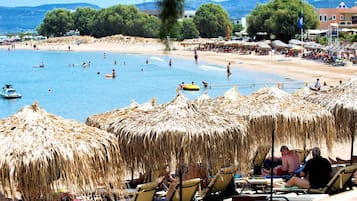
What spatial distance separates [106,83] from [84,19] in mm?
92852

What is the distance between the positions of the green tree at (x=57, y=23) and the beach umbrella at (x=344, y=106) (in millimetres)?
137613

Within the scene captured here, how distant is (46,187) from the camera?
261 inches

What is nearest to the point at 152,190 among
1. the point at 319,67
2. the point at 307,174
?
the point at 307,174

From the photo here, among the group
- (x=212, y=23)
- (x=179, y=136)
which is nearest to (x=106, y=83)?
(x=179, y=136)

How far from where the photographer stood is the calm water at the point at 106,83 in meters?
38.1

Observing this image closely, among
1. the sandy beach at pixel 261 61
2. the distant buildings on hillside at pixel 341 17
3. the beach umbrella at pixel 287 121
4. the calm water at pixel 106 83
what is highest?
the distant buildings on hillside at pixel 341 17

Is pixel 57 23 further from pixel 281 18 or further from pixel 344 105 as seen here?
pixel 344 105

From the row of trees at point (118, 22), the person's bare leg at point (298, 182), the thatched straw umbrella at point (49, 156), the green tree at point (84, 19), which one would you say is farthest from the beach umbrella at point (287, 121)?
the green tree at point (84, 19)

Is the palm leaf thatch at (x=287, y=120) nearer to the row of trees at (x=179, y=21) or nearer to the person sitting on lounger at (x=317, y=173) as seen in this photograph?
the person sitting on lounger at (x=317, y=173)

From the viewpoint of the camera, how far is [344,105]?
1034 centimetres

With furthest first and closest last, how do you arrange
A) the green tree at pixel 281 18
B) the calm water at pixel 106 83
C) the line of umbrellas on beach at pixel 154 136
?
the green tree at pixel 281 18
the calm water at pixel 106 83
the line of umbrellas on beach at pixel 154 136

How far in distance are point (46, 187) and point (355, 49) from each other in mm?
45806

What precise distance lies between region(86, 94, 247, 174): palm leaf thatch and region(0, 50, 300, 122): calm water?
22.1 m

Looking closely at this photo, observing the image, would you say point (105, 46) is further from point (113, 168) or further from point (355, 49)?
point (113, 168)
